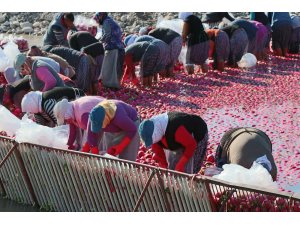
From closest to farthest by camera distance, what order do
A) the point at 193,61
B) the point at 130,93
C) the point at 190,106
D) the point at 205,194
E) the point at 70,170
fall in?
1. the point at 205,194
2. the point at 70,170
3. the point at 190,106
4. the point at 130,93
5. the point at 193,61

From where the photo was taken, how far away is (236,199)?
5719mm

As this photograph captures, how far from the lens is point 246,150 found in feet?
21.5

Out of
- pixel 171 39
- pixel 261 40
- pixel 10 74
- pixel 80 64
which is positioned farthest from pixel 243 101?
pixel 10 74

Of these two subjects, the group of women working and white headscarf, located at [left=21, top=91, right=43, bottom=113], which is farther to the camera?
white headscarf, located at [left=21, top=91, right=43, bottom=113]

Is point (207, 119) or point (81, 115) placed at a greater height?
point (81, 115)

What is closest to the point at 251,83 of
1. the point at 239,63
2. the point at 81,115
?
the point at 239,63

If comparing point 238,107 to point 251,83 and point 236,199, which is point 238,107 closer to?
point 251,83

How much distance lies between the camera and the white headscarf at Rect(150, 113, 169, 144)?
654 centimetres

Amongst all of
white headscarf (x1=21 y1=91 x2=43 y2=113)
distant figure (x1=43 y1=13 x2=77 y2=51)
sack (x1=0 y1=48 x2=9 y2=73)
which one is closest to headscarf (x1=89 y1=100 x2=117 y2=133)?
white headscarf (x1=21 y1=91 x2=43 y2=113)

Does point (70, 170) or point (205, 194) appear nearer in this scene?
point (205, 194)

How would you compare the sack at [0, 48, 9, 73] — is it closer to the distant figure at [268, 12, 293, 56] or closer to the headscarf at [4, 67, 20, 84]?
the headscarf at [4, 67, 20, 84]

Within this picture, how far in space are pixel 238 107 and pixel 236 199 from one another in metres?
4.87

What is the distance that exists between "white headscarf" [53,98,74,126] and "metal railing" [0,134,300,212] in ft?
1.79

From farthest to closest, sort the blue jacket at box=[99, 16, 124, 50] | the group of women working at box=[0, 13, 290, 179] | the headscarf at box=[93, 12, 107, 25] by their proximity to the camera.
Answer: the blue jacket at box=[99, 16, 124, 50], the headscarf at box=[93, 12, 107, 25], the group of women working at box=[0, 13, 290, 179]
